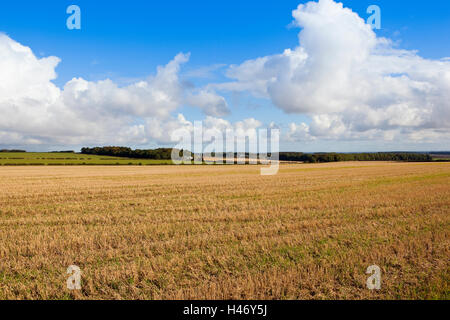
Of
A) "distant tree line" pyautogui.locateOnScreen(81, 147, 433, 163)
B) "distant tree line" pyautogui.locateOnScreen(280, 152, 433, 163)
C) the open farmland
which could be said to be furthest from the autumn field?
"distant tree line" pyautogui.locateOnScreen(280, 152, 433, 163)

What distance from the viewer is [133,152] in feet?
312

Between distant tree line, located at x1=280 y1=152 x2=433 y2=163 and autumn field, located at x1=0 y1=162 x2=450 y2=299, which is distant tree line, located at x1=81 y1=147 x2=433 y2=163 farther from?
autumn field, located at x1=0 y1=162 x2=450 y2=299

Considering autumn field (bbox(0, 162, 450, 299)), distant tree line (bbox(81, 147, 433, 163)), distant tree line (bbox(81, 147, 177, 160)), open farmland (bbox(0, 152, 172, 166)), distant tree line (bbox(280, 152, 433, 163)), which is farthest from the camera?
distant tree line (bbox(280, 152, 433, 163))

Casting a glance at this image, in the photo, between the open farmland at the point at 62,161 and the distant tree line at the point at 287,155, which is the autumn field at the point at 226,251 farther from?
the distant tree line at the point at 287,155

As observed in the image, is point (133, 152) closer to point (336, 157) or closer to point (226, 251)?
point (336, 157)

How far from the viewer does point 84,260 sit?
21.2 feet

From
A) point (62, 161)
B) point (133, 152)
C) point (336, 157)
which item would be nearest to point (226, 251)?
point (62, 161)

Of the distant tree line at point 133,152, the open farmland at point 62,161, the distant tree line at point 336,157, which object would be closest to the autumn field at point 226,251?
the open farmland at point 62,161

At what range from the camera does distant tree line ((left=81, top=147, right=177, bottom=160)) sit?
8881cm

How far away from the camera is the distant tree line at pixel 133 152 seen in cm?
8881

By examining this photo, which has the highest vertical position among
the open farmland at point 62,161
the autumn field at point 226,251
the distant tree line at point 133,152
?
the distant tree line at point 133,152

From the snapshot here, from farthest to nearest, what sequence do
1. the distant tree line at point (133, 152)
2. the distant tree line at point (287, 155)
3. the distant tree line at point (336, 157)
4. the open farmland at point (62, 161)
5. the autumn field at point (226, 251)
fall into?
the distant tree line at point (336, 157) < the distant tree line at point (287, 155) < the distant tree line at point (133, 152) < the open farmland at point (62, 161) < the autumn field at point (226, 251)
